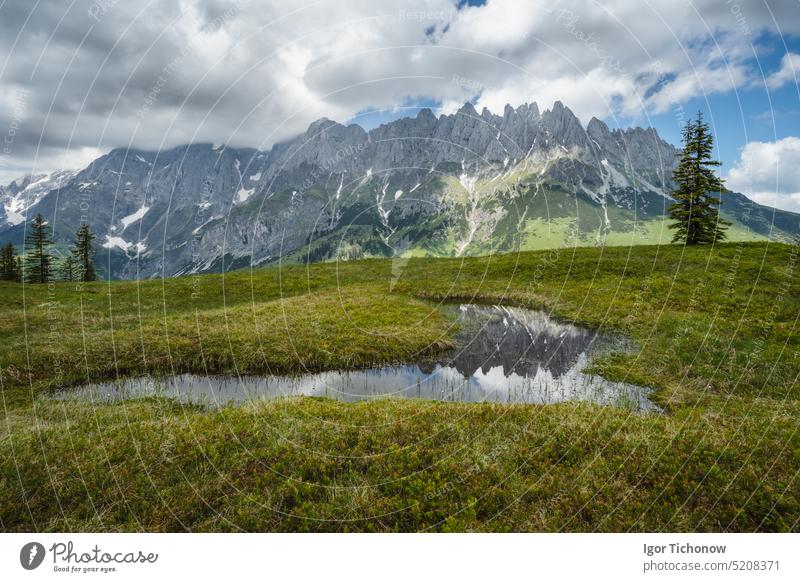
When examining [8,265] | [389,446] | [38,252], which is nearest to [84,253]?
[38,252]

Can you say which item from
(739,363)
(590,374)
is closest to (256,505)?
(590,374)

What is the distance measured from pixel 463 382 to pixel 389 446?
7.42 m

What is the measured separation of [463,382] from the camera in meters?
16.1

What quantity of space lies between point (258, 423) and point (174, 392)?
649 centimetres

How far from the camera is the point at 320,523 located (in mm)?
6840

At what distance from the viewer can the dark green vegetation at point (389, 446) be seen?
22.7 feet

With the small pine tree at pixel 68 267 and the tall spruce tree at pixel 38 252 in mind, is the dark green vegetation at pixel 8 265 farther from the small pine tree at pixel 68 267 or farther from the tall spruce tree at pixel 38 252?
the small pine tree at pixel 68 267

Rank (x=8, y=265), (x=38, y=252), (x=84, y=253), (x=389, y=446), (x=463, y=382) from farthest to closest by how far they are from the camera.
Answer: (x=8, y=265) < (x=38, y=252) < (x=84, y=253) < (x=463, y=382) < (x=389, y=446)

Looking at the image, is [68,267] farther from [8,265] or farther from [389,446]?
[389,446]
